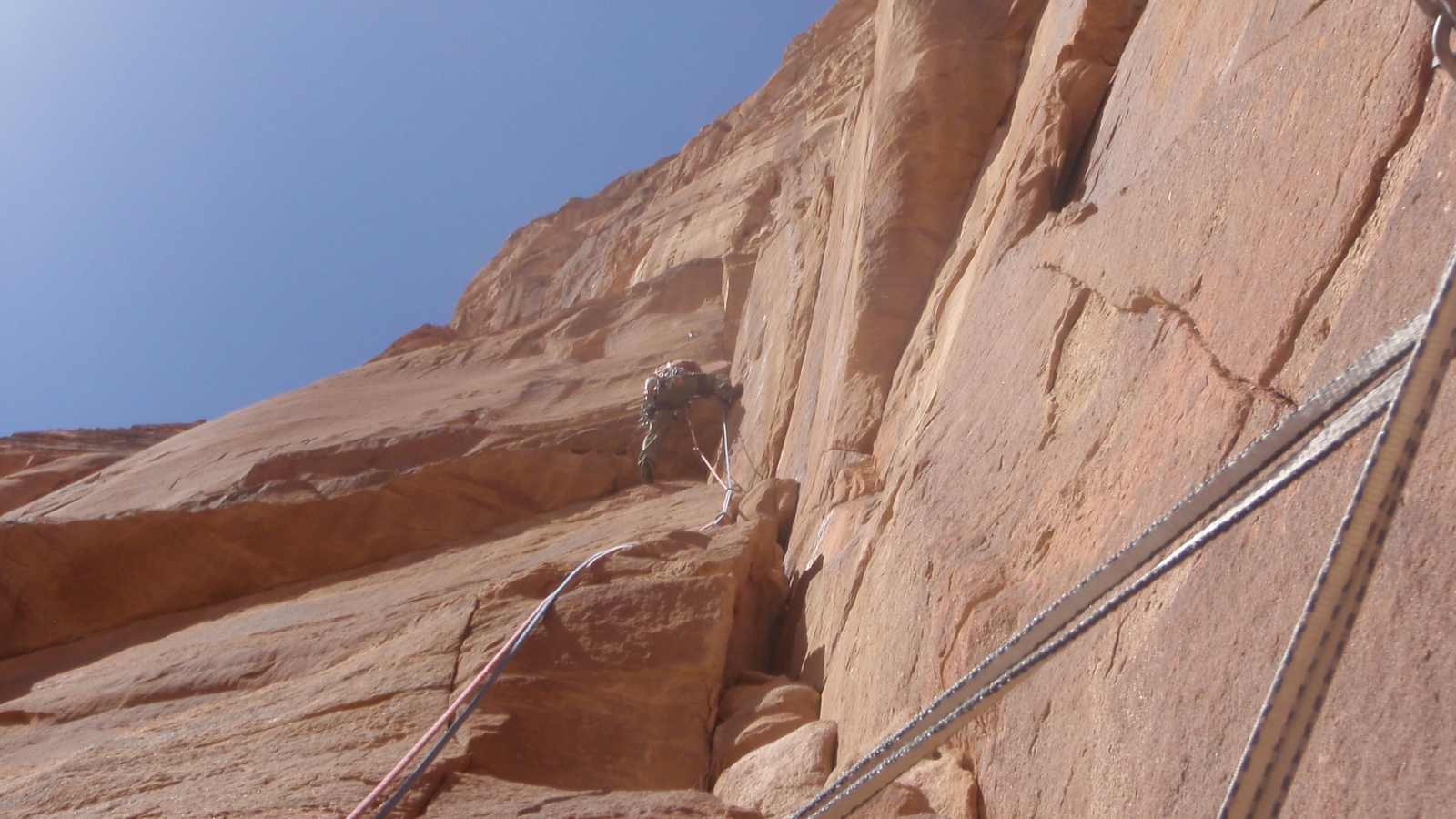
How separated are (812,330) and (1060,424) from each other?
4924 mm

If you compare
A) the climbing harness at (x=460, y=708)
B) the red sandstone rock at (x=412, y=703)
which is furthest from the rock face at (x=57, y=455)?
the climbing harness at (x=460, y=708)

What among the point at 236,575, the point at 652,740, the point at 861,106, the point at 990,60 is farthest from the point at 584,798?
the point at 236,575

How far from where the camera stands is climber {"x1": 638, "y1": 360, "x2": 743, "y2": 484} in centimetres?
1076

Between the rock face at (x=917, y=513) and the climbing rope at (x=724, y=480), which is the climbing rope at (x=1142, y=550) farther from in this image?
the climbing rope at (x=724, y=480)

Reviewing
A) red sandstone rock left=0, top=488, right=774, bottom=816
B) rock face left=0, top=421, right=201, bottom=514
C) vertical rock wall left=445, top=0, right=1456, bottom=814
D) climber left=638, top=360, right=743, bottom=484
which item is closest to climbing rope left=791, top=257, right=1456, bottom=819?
vertical rock wall left=445, top=0, right=1456, bottom=814

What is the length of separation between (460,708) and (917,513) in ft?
7.30

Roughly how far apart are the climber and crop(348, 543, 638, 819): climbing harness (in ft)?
14.5

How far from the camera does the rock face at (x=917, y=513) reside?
2529 mm

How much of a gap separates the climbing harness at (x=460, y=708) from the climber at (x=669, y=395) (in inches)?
174

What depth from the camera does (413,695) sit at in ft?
18.5

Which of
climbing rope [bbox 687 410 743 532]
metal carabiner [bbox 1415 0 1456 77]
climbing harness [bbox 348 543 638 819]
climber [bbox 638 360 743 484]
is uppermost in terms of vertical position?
climber [bbox 638 360 743 484]

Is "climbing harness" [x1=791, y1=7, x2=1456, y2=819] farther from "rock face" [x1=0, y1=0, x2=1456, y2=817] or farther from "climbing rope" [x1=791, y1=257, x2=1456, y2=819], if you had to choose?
"rock face" [x1=0, y1=0, x2=1456, y2=817]

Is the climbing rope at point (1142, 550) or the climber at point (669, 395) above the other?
the climber at point (669, 395)

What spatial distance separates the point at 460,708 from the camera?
5293mm
